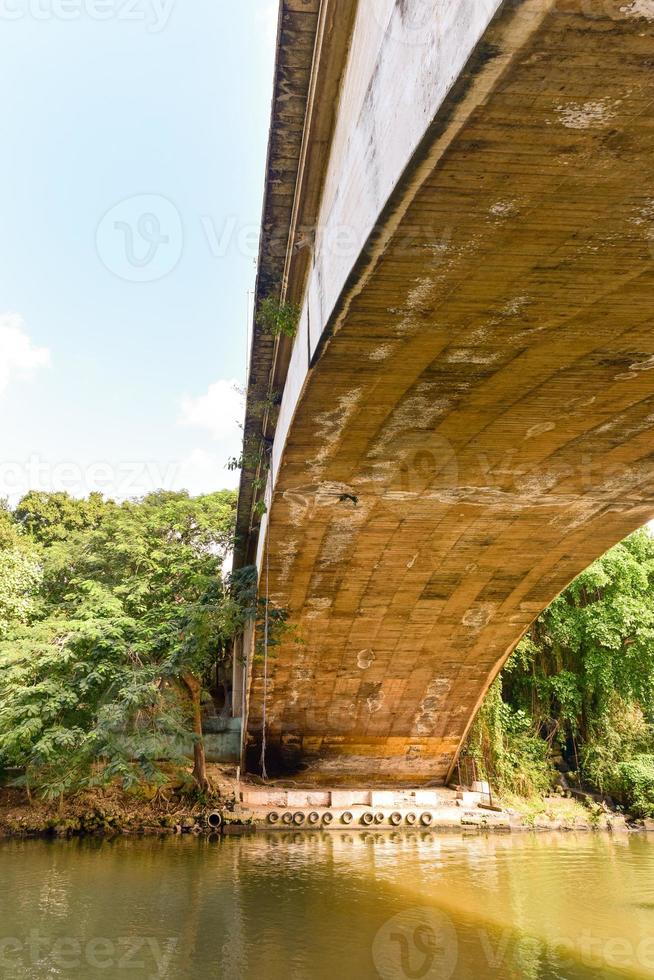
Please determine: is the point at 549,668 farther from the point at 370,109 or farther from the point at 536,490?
the point at 370,109

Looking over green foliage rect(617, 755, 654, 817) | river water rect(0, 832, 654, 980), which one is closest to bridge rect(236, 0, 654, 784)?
river water rect(0, 832, 654, 980)

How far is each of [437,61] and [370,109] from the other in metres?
0.98

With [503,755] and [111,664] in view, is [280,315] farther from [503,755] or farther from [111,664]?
[503,755]

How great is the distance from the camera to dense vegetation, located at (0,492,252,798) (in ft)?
45.1

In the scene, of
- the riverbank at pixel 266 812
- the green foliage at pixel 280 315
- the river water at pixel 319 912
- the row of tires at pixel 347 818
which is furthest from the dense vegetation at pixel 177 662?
the green foliage at pixel 280 315

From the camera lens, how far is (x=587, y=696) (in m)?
19.7

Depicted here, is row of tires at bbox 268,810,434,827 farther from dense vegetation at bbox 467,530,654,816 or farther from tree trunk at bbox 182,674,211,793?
dense vegetation at bbox 467,530,654,816

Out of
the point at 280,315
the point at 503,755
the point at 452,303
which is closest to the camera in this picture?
the point at 452,303

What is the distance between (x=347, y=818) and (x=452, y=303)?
44.7 feet

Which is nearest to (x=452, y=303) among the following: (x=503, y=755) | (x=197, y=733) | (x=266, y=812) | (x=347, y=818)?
(x=197, y=733)

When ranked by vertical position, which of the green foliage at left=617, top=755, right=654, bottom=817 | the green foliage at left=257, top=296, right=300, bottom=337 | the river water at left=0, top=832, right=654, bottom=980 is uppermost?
the green foliage at left=257, top=296, right=300, bottom=337

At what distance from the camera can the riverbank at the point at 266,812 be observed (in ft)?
47.2

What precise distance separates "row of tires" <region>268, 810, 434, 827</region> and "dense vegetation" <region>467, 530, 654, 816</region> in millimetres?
2459

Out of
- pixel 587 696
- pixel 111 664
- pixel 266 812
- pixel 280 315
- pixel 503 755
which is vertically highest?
pixel 280 315
